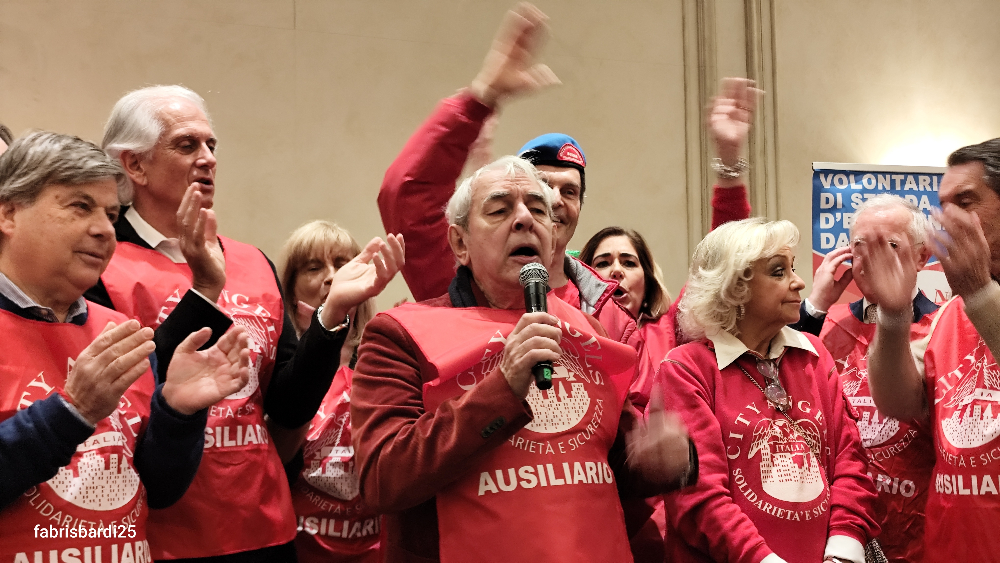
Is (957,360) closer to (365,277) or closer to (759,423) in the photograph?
(759,423)

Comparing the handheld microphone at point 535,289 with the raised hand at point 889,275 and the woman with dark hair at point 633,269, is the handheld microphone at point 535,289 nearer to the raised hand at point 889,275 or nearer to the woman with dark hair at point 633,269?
the raised hand at point 889,275

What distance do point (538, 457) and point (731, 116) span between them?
1461 mm

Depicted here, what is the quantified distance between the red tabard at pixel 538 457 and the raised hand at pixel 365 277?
0.18m

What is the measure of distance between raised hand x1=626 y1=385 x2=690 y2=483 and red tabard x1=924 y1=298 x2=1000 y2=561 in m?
0.77

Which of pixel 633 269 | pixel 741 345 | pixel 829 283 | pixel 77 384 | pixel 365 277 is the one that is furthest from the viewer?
pixel 633 269

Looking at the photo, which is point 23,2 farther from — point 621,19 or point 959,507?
point 959,507

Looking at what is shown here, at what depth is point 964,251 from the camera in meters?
2.04

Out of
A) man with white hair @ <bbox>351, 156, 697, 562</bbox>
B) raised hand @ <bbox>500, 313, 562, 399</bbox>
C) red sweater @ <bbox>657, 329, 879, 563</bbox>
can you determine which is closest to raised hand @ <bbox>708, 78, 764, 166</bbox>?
red sweater @ <bbox>657, 329, 879, 563</bbox>

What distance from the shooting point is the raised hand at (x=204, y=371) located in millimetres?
1721

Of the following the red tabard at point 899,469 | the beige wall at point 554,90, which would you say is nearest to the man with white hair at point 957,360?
the red tabard at point 899,469

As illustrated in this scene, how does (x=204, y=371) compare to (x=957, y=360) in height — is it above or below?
above

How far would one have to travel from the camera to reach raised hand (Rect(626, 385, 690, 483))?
1.84 metres

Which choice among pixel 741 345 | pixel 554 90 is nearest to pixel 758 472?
pixel 741 345

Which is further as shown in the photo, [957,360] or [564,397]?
[957,360]
